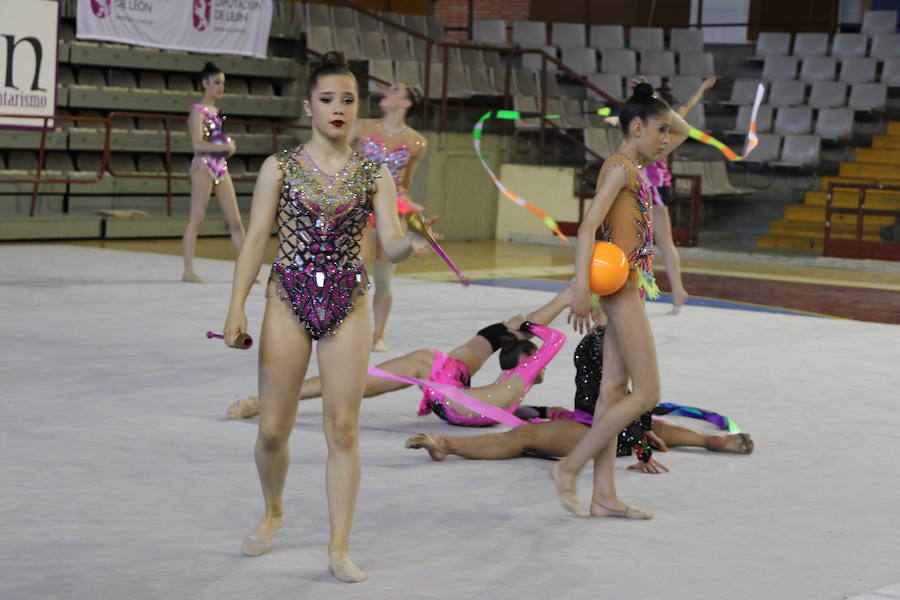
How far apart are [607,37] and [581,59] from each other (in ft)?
3.47

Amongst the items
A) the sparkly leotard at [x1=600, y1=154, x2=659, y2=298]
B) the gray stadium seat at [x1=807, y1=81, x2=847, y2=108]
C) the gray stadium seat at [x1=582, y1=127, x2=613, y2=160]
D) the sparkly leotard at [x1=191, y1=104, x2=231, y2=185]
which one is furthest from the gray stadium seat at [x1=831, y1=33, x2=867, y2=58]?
the sparkly leotard at [x1=600, y1=154, x2=659, y2=298]

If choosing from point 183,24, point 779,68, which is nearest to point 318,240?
point 183,24

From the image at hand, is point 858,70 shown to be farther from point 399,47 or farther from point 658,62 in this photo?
point 399,47

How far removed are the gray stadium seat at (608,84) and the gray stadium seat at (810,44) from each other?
256 centimetres

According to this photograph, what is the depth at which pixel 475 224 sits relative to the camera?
1822cm

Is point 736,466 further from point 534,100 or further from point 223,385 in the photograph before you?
point 534,100

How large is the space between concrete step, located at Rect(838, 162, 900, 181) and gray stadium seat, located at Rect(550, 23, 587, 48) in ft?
15.2

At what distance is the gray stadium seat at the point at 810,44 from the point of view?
62.8ft

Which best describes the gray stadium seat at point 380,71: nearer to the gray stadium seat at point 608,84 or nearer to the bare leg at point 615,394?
the gray stadium seat at point 608,84

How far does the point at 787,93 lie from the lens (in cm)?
1853

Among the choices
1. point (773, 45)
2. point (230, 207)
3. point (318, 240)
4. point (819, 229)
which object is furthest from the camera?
point (773, 45)

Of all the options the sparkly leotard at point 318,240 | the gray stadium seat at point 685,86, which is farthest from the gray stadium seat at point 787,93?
the sparkly leotard at point 318,240

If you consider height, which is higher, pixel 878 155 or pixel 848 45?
pixel 848 45

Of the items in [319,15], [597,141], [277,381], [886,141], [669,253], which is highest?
[319,15]
